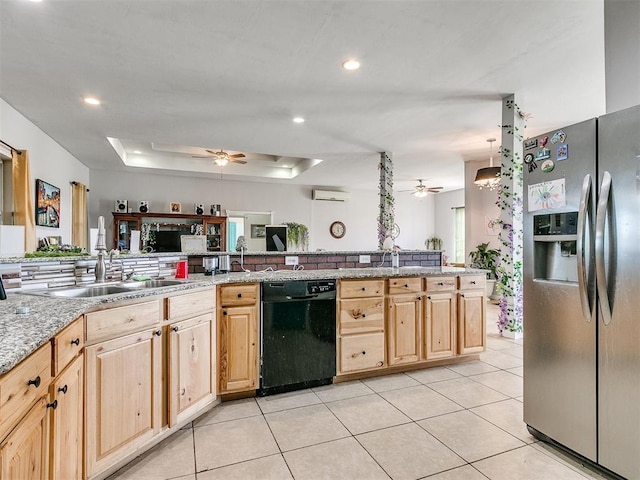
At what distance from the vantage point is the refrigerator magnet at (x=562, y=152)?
1.80m

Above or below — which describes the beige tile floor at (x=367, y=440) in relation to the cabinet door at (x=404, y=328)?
below

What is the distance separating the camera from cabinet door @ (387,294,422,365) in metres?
2.95

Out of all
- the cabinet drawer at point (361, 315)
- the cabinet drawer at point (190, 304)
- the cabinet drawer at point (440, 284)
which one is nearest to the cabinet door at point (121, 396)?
the cabinet drawer at point (190, 304)

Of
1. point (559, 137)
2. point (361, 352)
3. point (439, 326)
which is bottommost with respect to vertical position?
point (361, 352)

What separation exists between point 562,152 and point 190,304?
89.4 inches

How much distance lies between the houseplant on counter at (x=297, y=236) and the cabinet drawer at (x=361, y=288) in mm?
5499

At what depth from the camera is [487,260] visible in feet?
20.7

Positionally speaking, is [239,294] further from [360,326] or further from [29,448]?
[29,448]

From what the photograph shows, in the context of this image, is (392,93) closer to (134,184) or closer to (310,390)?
(310,390)

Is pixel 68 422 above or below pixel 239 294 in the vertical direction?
below

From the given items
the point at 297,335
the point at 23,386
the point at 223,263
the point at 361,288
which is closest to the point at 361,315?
the point at 361,288

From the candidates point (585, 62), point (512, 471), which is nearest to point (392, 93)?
point (585, 62)

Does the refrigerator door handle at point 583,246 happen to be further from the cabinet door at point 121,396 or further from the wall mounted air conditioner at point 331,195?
the wall mounted air conditioner at point 331,195

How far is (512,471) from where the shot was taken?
5.64ft
